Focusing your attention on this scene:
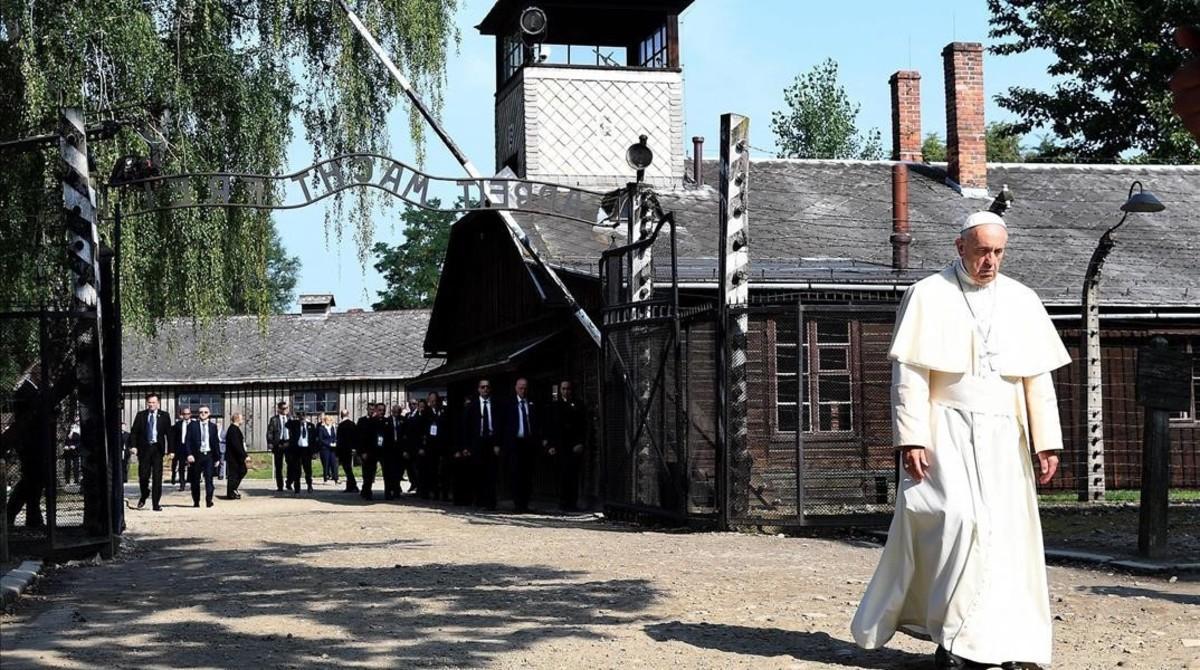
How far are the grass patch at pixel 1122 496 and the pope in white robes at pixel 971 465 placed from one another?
14663mm

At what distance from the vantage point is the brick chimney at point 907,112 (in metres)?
34.2

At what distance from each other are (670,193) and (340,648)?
73.0 feet

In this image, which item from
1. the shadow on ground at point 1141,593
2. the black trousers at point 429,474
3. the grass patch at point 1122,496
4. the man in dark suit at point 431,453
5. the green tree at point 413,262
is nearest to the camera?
the shadow on ground at point 1141,593

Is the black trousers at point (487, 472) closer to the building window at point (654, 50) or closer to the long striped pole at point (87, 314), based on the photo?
the long striped pole at point (87, 314)

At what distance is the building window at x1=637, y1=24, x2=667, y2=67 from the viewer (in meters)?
31.3

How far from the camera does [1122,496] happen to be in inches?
955

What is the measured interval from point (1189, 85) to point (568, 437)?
19.8 meters

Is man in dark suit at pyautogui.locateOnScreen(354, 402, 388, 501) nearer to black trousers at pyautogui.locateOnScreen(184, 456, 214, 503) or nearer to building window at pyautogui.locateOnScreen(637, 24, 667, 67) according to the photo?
black trousers at pyautogui.locateOnScreen(184, 456, 214, 503)

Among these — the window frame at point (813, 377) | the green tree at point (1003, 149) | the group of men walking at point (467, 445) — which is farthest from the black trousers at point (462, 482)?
the green tree at point (1003, 149)

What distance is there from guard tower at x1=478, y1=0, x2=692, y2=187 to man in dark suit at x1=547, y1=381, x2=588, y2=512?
8924 mm

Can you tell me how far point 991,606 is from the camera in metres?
7.84

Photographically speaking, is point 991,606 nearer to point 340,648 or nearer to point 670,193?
point 340,648

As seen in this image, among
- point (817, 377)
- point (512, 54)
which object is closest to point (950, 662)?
point (817, 377)

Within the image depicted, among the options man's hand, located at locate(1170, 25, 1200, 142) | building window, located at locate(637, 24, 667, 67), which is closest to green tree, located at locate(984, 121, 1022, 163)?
building window, located at locate(637, 24, 667, 67)
